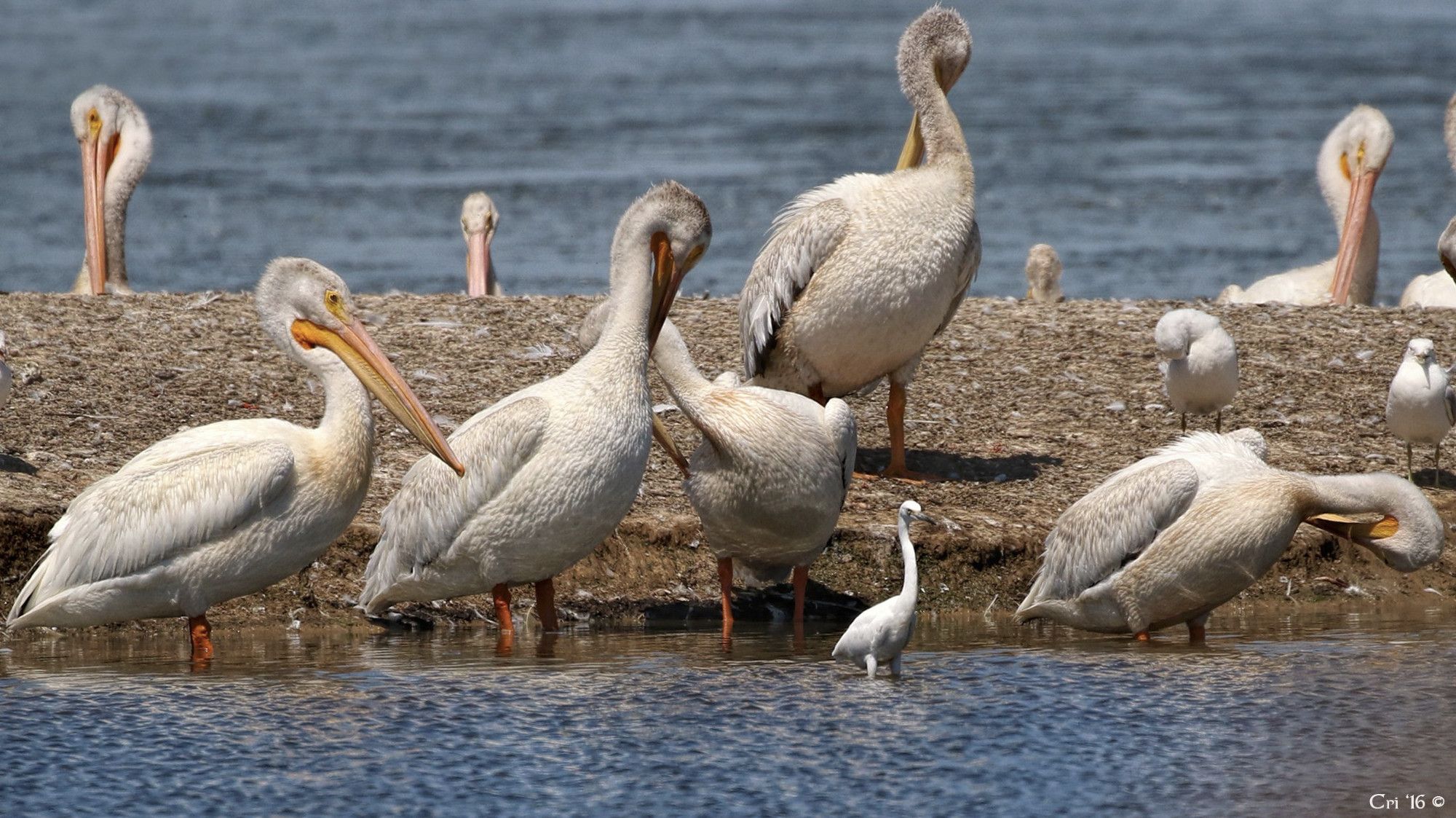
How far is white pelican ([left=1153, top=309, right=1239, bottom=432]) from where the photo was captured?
7402mm

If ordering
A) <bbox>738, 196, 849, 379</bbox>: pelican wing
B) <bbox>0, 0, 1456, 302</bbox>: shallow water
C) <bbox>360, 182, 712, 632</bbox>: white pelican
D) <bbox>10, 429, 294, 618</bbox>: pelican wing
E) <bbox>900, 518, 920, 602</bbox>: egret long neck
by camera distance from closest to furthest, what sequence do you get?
<bbox>900, 518, 920, 602</bbox>: egret long neck < <bbox>10, 429, 294, 618</bbox>: pelican wing < <bbox>360, 182, 712, 632</bbox>: white pelican < <bbox>738, 196, 849, 379</bbox>: pelican wing < <bbox>0, 0, 1456, 302</bbox>: shallow water

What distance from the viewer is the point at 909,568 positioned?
18.4 ft

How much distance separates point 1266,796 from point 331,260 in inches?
420

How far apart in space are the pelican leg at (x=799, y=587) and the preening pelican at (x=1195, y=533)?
73cm

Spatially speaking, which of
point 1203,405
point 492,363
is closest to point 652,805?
point 1203,405

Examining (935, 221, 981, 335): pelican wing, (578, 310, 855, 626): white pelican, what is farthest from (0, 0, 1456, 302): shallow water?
(578, 310, 855, 626): white pelican

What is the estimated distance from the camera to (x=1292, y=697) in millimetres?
5180

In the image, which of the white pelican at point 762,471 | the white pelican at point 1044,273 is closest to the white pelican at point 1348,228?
the white pelican at point 1044,273

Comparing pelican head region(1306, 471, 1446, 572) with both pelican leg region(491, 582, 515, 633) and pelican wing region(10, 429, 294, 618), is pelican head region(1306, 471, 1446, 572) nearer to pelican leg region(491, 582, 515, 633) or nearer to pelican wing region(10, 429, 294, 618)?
pelican leg region(491, 582, 515, 633)

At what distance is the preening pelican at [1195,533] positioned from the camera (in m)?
6.03

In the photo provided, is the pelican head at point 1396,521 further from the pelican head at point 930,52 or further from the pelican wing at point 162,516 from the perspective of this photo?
the pelican wing at point 162,516

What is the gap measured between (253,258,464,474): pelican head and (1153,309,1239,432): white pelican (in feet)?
9.70

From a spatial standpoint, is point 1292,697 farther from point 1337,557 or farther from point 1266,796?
point 1337,557

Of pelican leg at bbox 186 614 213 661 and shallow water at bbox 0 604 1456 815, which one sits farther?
pelican leg at bbox 186 614 213 661
